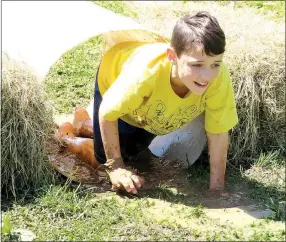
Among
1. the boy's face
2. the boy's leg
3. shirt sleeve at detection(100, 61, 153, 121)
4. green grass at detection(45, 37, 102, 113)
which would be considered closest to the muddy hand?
shirt sleeve at detection(100, 61, 153, 121)

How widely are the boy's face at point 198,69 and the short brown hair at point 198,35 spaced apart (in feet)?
0.09

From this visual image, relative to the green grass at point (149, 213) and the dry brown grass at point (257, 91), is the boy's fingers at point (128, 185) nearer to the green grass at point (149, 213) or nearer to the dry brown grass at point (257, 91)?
the green grass at point (149, 213)

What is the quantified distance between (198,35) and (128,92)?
453 mm

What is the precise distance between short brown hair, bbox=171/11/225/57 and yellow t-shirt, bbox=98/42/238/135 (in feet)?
0.60

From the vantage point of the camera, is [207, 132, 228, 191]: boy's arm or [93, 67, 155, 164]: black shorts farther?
[93, 67, 155, 164]: black shorts

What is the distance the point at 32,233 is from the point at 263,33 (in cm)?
207

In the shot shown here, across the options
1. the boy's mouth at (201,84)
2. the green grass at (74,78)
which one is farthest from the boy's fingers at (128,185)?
the green grass at (74,78)

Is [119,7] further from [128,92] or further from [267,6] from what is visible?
[128,92]

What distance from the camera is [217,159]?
11.8 feet

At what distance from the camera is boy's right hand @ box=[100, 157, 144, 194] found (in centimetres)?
334

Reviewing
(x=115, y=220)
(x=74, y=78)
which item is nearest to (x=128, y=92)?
(x=115, y=220)

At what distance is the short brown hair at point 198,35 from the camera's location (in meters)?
3.13

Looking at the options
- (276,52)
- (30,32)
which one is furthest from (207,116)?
(30,32)

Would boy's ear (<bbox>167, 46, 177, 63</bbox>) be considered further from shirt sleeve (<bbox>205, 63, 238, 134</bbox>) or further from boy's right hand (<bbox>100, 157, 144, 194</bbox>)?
boy's right hand (<bbox>100, 157, 144, 194</bbox>)
